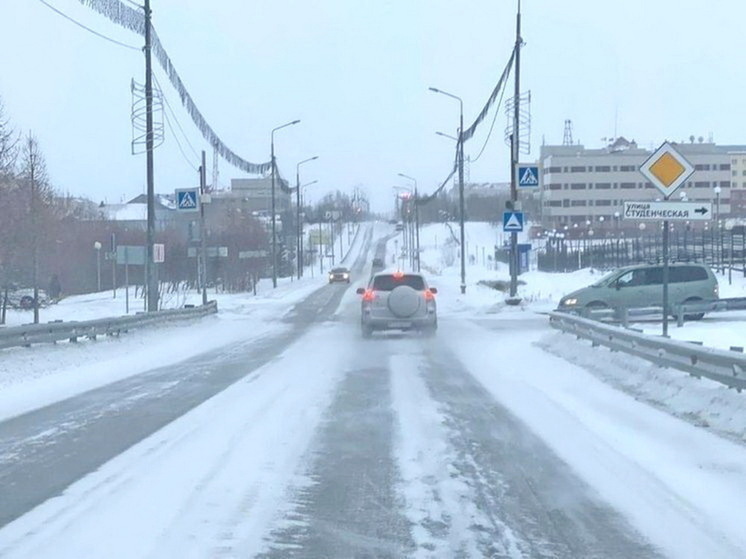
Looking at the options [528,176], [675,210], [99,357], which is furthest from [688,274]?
[99,357]

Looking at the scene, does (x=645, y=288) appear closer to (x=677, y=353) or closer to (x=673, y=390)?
(x=677, y=353)

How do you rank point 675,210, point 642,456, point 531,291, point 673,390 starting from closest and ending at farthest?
1. point 642,456
2. point 673,390
3. point 675,210
4. point 531,291

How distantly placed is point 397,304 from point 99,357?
8.21 meters

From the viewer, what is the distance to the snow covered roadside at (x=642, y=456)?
744 centimetres

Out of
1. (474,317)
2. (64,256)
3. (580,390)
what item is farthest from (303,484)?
(64,256)

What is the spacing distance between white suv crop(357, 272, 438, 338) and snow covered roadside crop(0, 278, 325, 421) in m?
3.43

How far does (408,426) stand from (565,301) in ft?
69.8

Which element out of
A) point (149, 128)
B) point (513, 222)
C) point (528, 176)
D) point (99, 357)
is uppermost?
point (149, 128)

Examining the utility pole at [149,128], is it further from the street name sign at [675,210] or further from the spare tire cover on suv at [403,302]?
the street name sign at [675,210]

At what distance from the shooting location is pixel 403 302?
27.7 m

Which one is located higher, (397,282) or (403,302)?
(397,282)

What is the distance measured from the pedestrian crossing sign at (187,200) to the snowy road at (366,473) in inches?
814

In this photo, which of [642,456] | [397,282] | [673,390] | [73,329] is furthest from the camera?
[397,282]

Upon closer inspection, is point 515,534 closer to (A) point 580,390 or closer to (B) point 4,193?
(A) point 580,390
